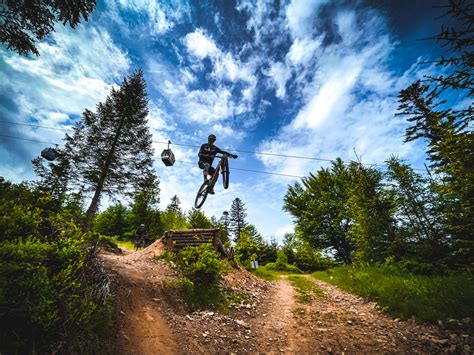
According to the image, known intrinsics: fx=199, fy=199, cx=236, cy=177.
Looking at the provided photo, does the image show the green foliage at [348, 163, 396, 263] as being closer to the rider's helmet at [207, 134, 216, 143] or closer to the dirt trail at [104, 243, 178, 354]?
the rider's helmet at [207, 134, 216, 143]

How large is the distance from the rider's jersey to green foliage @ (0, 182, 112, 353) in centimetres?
441

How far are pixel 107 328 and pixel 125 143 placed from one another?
51.8 ft

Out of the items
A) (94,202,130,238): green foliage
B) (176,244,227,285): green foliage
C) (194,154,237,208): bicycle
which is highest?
(94,202,130,238): green foliage

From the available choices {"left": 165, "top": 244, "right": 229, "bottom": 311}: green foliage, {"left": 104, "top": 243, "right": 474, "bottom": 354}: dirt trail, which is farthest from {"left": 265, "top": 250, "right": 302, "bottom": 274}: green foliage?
{"left": 165, "top": 244, "right": 229, "bottom": 311}: green foliage

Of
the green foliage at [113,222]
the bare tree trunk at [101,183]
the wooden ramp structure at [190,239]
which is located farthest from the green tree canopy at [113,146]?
the green foliage at [113,222]

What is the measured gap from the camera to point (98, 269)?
430cm

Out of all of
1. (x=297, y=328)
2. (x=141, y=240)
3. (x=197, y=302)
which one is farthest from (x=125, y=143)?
(x=297, y=328)

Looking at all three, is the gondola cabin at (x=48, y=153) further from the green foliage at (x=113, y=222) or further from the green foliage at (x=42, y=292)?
the green foliage at (x=113, y=222)

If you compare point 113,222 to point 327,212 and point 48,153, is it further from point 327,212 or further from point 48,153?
point 327,212

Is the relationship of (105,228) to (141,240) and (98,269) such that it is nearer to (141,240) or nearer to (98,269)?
(141,240)

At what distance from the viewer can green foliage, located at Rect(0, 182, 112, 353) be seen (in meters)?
2.47

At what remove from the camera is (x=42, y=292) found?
2.65 metres

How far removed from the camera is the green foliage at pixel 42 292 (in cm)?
247

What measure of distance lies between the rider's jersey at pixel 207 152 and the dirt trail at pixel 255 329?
441 centimetres
